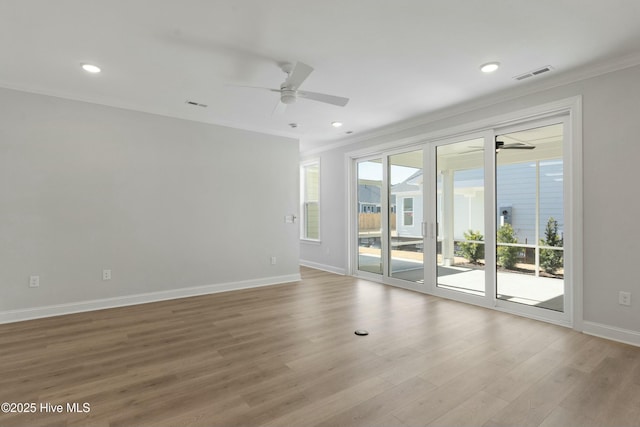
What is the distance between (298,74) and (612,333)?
394 cm

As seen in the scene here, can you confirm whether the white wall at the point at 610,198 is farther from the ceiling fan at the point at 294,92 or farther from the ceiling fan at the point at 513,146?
the ceiling fan at the point at 294,92

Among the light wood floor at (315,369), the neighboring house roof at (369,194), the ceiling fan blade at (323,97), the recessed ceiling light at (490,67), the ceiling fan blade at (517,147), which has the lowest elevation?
the light wood floor at (315,369)

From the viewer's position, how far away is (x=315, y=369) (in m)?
2.54

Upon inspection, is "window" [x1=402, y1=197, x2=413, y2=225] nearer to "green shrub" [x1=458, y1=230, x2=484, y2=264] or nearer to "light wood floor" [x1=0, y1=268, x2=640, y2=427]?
"green shrub" [x1=458, y1=230, x2=484, y2=264]

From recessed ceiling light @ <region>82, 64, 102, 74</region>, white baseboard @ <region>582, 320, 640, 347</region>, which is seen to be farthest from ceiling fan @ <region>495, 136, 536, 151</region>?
recessed ceiling light @ <region>82, 64, 102, 74</region>

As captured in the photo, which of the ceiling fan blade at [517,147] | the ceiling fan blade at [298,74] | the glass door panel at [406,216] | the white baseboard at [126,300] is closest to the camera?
the ceiling fan blade at [298,74]

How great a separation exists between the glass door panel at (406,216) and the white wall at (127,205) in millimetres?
1931

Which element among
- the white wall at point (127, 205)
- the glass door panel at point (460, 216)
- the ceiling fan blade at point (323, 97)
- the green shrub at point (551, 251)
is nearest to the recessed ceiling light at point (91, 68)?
the white wall at point (127, 205)

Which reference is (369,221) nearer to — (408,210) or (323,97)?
(408,210)

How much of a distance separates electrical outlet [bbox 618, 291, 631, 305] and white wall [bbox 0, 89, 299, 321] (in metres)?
4.49

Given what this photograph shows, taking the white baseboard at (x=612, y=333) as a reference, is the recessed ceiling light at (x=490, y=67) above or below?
above

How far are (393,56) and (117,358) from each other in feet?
12.1

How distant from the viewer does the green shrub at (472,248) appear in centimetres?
443

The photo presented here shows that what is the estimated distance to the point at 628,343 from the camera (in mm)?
3035
